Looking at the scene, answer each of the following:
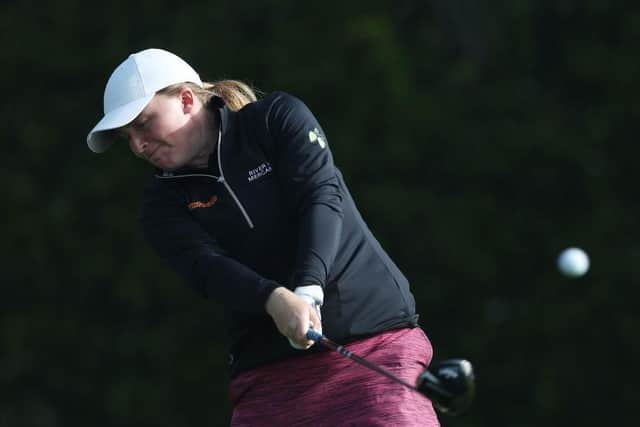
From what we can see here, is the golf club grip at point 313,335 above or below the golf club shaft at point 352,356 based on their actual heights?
above

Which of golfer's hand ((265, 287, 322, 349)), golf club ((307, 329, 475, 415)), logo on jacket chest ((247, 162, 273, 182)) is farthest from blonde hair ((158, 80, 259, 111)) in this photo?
golf club ((307, 329, 475, 415))

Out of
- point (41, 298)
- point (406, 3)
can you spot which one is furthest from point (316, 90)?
point (41, 298)

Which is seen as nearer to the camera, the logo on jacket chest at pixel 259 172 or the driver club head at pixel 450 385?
the driver club head at pixel 450 385

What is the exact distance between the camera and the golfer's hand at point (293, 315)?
328 cm

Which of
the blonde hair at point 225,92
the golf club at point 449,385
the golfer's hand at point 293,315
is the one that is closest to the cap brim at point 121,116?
the blonde hair at point 225,92

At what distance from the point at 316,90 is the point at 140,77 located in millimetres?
7551

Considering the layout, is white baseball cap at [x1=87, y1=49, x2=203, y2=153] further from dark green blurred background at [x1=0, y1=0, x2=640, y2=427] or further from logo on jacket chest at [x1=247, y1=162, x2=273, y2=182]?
dark green blurred background at [x1=0, y1=0, x2=640, y2=427]

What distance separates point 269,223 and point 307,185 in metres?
0.16

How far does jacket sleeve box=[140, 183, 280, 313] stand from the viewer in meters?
3.44

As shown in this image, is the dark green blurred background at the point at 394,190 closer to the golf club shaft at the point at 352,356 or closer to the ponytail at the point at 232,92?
the ponytail at the point at 232,92

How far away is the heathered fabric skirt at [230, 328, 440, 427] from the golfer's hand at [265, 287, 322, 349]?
284 millimetres

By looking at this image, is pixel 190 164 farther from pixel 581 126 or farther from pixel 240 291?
pixel 581 126

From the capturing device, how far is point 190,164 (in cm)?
367

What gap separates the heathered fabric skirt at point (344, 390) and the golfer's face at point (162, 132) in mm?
653
